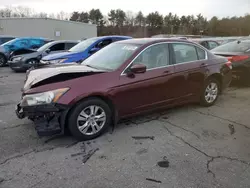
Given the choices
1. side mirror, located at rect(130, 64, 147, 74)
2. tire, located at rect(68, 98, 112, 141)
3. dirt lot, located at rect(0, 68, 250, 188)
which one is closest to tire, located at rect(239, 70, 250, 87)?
dirt lot, located at rect(0, 68, 250, 188)

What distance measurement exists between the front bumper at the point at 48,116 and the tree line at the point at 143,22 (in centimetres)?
5203

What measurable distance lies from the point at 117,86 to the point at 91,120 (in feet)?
2.29

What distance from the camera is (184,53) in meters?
4.75

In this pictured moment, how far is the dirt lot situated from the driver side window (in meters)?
1.11

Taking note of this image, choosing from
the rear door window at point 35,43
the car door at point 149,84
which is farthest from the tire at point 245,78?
the rear door window at point 35,43

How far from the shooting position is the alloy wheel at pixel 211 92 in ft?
17.1

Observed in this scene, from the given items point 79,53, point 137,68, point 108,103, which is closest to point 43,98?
point 108,103

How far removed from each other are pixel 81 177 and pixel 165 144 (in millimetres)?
1441

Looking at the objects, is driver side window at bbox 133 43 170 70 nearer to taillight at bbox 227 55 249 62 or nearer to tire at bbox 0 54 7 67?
taillight at bbox 227 55 249 62

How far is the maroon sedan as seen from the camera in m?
3.31

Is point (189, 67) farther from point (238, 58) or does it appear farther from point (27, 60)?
point (27, 60)

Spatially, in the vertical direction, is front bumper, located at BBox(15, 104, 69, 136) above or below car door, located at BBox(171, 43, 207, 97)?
below

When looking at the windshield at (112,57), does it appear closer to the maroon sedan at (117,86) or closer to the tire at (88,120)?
the maroon sedan at (117,86)

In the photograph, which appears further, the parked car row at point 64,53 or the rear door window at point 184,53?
the parked car row at point 64,53
